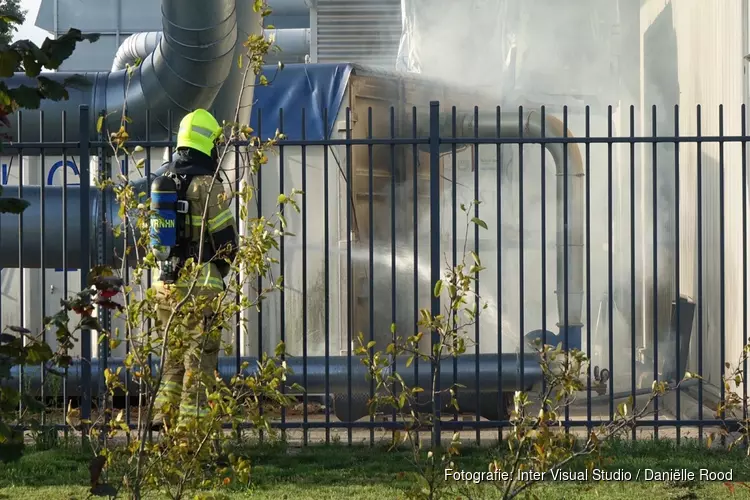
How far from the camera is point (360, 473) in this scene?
5.48 m

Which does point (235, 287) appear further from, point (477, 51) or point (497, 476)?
point (477, 51)

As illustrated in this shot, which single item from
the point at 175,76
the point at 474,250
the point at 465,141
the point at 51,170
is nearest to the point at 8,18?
the point at 465,141

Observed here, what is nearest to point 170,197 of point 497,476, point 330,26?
point 497,476

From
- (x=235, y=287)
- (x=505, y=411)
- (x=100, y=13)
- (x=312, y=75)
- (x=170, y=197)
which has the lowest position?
(x=505, y=411)

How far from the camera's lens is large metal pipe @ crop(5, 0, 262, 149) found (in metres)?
7.40

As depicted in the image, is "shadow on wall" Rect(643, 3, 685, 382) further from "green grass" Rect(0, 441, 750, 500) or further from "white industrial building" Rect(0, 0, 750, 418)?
"green grass" Rect(0, 441, 750, 500)

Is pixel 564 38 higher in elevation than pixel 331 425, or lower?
higher

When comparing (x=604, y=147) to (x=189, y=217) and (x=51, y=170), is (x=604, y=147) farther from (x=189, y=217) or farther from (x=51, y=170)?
(x=189, y=217)

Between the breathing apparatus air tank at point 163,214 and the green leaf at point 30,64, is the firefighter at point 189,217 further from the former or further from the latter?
the green leaf at point 30,64

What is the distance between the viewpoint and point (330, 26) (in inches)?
597

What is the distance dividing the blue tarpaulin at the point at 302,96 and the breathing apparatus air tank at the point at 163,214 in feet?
12.8

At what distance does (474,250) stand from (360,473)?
117 inches

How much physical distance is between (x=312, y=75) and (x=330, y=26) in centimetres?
579

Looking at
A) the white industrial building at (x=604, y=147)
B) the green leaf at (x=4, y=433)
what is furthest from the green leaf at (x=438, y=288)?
the white industrial building at (x=604, y=147)
